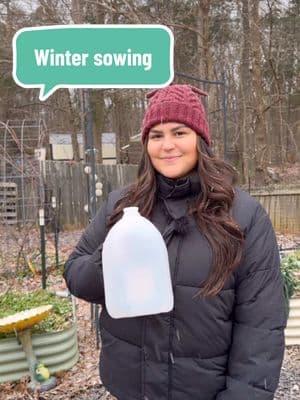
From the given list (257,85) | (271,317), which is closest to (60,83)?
(271,317)

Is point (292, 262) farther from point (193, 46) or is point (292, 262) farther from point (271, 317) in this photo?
point (193, 46)

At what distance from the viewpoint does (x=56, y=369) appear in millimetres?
3645

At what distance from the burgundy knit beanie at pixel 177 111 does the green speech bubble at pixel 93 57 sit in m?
1.26

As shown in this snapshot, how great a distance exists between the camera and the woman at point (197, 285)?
1.51 metres

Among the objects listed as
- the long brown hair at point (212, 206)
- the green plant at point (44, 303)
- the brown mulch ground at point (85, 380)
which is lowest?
the brown mulch ground at point (85, 380)

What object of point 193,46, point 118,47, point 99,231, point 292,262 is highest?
point 193,46

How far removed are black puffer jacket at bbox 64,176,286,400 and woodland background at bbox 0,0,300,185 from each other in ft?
28.3

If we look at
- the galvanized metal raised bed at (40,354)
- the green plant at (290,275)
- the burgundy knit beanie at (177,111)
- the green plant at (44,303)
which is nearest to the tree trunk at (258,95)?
the green plant at (290,275)

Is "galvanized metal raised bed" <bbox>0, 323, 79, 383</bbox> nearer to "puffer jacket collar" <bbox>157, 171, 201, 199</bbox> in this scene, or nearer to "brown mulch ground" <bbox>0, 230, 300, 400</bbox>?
"brown mulch ground" <bbox>0, 230, 300, 400</bbox>

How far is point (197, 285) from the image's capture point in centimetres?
153

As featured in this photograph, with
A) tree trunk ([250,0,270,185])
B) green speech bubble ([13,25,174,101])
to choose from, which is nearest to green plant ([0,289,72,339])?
green speech bubble ([13,25,174,101])

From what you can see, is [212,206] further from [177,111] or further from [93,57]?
[93,57]

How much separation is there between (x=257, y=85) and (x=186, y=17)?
2802 millimetres

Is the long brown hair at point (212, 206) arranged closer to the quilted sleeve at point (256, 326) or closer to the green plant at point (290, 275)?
the quilted sleeve at point (256, 326)
